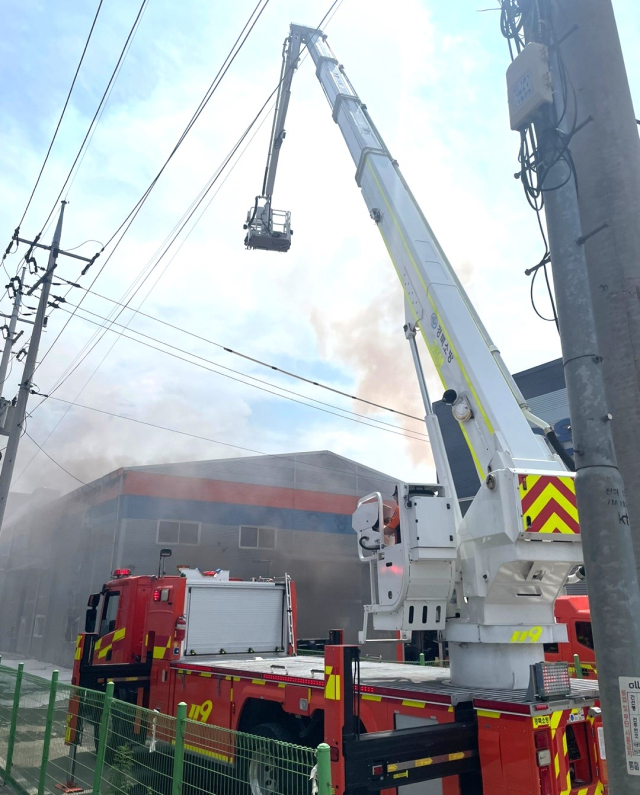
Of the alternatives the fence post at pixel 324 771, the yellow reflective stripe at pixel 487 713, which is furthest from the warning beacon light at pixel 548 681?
the fence post at pixel 324 771

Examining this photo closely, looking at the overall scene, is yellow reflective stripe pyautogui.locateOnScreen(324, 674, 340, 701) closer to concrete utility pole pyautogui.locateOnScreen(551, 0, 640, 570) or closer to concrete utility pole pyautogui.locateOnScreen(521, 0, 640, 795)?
concrete utility pole pyautogui.locateOnScreen(521, 0, 640, 795)

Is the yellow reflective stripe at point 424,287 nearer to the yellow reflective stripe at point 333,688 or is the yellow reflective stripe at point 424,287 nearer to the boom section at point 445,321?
the boom section at point 445,321

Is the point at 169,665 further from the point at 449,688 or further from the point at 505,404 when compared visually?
the point at 505,404

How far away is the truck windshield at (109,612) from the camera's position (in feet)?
31.7

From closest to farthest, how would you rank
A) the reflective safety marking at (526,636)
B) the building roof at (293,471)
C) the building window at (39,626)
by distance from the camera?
1. the reflective safety marking at (526,636)
2. the building roof at (293,471)
3. the building window at (39,626)

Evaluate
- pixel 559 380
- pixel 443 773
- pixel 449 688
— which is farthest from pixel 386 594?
pixel 559 380

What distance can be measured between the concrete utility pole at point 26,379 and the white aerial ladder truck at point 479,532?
927 cm

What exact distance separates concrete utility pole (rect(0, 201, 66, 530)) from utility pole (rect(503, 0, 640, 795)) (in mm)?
11479

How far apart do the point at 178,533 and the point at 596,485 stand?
20.4 meters

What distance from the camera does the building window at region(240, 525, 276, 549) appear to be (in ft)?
74.6

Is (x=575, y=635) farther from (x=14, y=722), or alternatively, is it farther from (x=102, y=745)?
(x=14, y=722)

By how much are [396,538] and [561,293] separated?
2.94 m

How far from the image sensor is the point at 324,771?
11.7 ft

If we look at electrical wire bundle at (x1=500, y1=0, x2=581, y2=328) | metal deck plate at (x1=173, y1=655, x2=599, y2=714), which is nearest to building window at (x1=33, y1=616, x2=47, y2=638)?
metal deck plate at (x1=173, y1=655, x2=599, y2=714)
